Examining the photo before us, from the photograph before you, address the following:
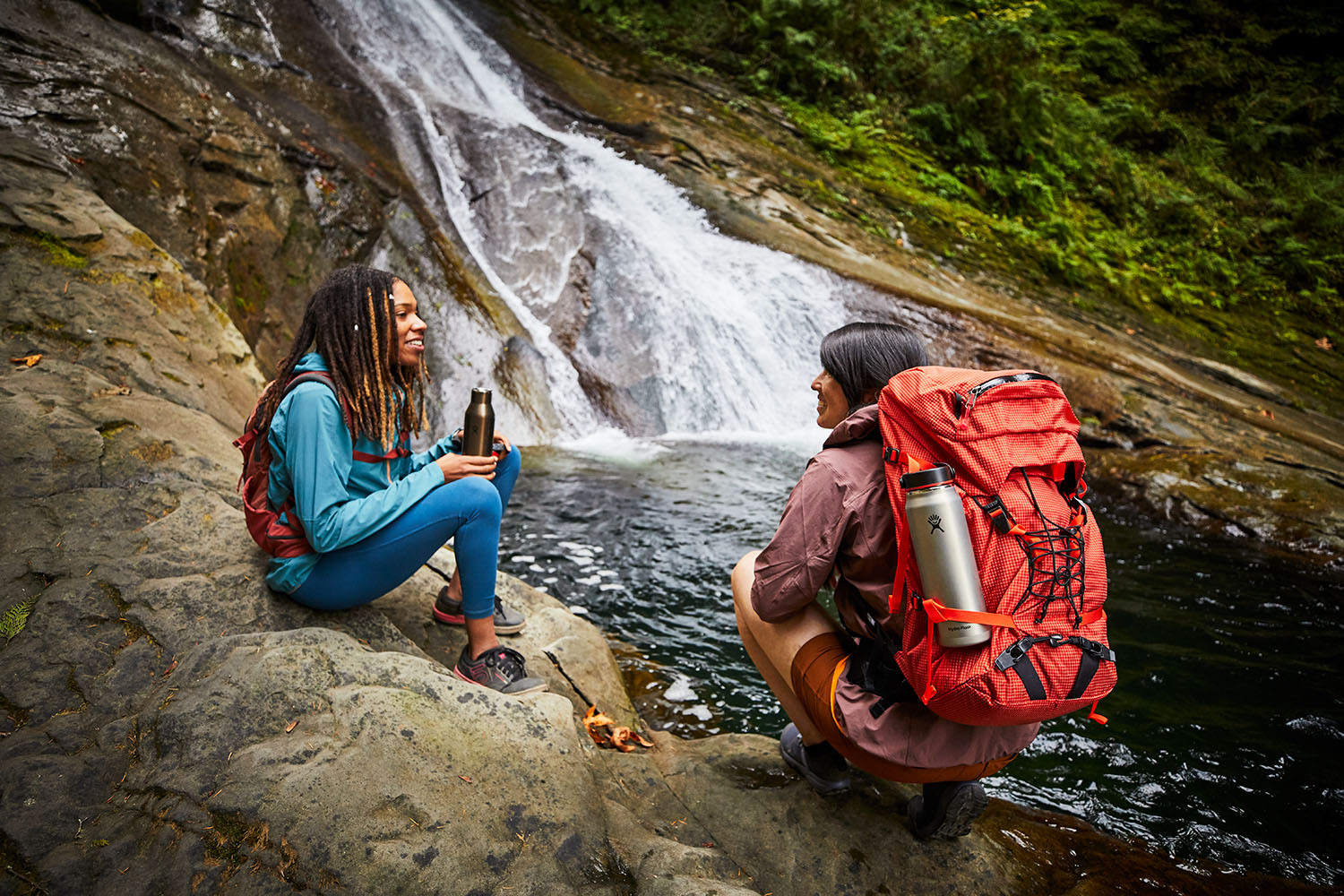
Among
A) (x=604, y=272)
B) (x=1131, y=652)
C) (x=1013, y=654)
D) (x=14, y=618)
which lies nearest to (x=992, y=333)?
(x=604, y=272)

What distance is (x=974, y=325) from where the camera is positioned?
1102cm

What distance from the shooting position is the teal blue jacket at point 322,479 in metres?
2.62

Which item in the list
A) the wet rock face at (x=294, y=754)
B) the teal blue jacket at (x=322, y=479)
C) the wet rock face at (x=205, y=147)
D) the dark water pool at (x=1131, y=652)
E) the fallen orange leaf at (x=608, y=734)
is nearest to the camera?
the wet rock face at (x=294, y=754)

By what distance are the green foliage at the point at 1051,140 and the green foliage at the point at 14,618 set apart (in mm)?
14628

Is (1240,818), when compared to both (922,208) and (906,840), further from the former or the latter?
(922,208)

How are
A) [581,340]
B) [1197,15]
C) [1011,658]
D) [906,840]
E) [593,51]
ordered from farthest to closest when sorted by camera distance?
[1197,15], [593,51], [581,340], [906,840], [1011,658]

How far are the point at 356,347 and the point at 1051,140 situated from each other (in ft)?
62.3

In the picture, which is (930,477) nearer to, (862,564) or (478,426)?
(862,564)

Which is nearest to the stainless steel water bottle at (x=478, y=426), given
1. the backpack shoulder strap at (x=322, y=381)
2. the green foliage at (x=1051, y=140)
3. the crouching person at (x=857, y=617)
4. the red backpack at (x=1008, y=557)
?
the backpack shoulder strap at (x=322, y=381)

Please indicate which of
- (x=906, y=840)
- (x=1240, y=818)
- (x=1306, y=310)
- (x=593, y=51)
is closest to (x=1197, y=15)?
(x=1306, y=310)

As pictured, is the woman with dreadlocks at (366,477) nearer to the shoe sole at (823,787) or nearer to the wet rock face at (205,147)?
the shoe sole at (823,787)

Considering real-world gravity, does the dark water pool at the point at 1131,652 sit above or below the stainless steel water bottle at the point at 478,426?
below

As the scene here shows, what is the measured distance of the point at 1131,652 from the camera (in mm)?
5387

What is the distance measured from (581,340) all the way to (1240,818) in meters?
8.56
